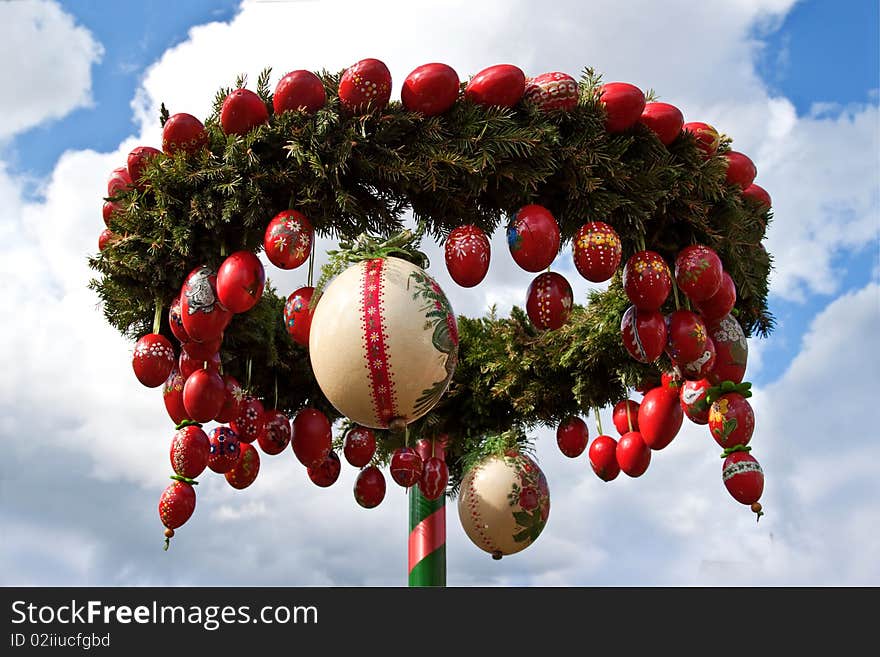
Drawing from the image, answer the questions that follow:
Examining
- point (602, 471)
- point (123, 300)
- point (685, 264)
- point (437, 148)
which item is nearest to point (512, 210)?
point (437, 148)

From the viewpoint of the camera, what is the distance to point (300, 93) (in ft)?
11.0

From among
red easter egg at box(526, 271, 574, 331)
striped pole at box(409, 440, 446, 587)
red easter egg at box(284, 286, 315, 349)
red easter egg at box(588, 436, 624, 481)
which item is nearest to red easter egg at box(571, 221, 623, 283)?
red easter egg at box(526, 271, 574, 331)

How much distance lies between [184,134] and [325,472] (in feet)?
7.86

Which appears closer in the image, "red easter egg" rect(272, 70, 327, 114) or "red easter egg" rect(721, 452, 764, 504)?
Answer: "red easter egg" rect(272, 70, 327, 114)

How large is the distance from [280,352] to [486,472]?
1410mm

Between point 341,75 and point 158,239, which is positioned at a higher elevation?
point 341,75

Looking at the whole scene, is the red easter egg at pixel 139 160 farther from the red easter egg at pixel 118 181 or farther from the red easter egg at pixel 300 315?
the red easter egg at pixel 300 315

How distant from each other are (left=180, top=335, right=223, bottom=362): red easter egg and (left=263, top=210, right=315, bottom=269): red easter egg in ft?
2.80

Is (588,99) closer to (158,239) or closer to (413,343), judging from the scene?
(413,343)

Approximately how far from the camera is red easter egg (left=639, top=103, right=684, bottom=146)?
11.7ft

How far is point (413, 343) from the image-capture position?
9.48ft

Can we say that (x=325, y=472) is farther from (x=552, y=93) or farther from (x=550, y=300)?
(x=552, y=93)

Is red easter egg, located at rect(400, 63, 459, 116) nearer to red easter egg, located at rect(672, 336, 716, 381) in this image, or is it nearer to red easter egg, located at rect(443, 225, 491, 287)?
red easter egg, located at rect(443, 225, 491, 287)

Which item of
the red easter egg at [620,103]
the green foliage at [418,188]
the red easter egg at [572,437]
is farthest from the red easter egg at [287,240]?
the red easter egg at [572,437]
